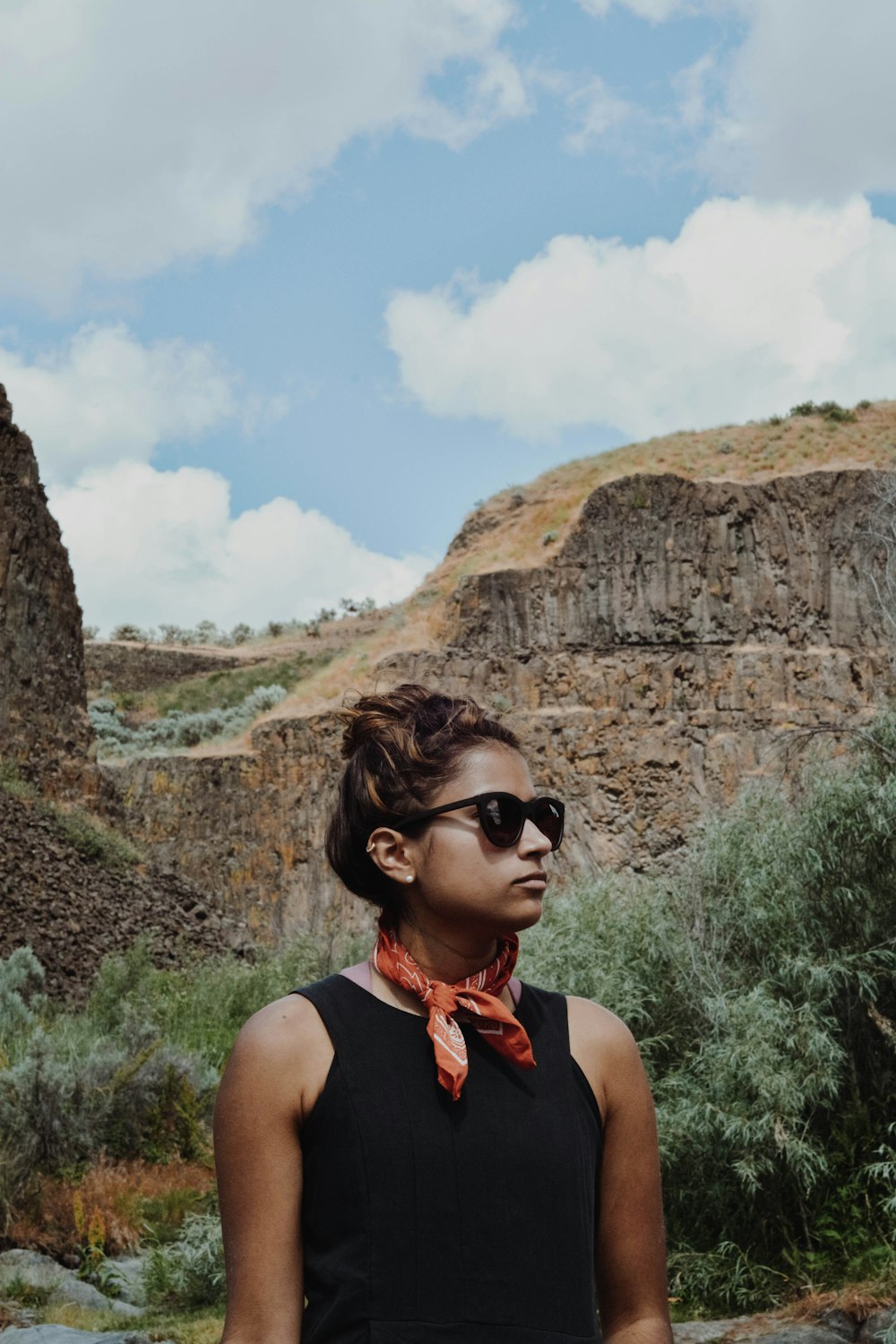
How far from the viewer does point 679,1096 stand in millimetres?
9039

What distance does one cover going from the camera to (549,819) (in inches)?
81.4

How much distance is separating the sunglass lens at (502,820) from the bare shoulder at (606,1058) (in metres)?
0.28

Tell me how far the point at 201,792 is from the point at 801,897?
2303 centimetres

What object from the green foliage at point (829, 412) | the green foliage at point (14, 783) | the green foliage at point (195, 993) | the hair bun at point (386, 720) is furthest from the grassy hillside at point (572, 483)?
the hair bun at point (386, 720)

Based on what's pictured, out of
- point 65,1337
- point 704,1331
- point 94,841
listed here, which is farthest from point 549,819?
point 94,841

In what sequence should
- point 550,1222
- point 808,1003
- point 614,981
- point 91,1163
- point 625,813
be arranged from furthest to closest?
point 625,813
point 91,1163
point 614,981
point 808,1003
point 550,1222

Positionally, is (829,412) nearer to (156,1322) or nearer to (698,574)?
(698,574)

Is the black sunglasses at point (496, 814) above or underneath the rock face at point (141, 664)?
underneath

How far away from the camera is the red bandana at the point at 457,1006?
1.82m

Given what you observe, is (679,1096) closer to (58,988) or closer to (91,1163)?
(91,1163)

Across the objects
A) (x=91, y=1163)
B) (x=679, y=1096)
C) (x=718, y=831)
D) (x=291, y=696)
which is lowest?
(x=91, y=1163)

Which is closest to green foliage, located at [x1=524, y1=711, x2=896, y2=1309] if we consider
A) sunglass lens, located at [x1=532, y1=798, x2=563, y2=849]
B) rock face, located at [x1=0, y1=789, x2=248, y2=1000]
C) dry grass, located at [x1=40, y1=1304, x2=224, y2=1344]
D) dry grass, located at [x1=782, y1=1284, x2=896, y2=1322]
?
dry grass, located at [x1=782, y1=1284, x2=896, y2=1322]

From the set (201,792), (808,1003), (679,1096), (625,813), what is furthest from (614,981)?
(201,792)

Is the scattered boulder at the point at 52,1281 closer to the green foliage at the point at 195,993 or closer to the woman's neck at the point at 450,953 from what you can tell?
the green foliage at the point at 195,993
